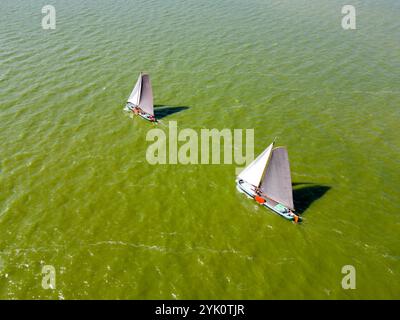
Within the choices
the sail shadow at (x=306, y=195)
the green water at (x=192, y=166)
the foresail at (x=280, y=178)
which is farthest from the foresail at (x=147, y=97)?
the sail shadow at (x=306, y=195)

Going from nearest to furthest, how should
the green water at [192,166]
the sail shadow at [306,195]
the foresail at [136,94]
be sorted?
the green water at [192,166] → the sail shadow at [306,195] → the foresail at [136,94]

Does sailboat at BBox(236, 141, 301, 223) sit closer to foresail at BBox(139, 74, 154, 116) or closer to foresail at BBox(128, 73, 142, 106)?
foresail at BBox(139, 74, 154, 116)

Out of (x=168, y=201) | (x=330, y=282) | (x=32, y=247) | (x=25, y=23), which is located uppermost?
(x=25, y=23)

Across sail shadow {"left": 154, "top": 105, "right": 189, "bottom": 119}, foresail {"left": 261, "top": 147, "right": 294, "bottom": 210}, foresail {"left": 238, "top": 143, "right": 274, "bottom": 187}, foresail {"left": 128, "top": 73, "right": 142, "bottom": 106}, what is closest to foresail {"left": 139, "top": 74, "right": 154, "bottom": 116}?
foresail {"left": 128, "top": 73, "right": 142, "bottom": 106}

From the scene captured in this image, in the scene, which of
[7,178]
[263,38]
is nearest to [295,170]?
[7,178]

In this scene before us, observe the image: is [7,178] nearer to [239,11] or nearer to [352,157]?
[352,157]

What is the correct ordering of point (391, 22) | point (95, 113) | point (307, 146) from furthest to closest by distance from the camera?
1. point (391, 22)
2. point (95, 113)
3. point (307, 146)

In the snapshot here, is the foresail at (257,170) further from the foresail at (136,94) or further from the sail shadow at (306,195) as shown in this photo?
the foresail at (136,94)
